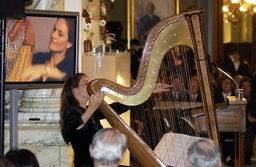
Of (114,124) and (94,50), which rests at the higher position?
(94,50)

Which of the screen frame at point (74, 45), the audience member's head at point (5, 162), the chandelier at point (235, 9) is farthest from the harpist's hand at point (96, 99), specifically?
the chandelier at point (235, 9)

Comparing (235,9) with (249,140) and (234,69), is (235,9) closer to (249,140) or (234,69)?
(234,69)

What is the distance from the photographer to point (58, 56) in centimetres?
561

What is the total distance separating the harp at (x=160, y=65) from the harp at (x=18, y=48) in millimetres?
1149

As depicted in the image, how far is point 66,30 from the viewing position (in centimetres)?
561

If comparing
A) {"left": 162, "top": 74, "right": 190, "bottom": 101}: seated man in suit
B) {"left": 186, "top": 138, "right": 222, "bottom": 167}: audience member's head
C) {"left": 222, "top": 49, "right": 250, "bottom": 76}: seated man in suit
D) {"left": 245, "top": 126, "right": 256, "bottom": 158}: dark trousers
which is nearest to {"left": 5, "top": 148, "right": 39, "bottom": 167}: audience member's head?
{"left": 186, "top": 138, "right": 222, "bottom": 167}: audience member's head

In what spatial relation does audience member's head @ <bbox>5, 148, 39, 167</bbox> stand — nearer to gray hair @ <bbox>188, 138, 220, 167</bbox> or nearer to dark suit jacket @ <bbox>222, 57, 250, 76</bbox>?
gray hair @ <bbox>188, 138, 220, 167</bbox>

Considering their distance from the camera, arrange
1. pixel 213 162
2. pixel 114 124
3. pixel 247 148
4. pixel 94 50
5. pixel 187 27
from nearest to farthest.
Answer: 1. pixel 213 162
2. pixel 187 27
3. pixel 114 124
4. pixel 94 50
5. pixel 247 148

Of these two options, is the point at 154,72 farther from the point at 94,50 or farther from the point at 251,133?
the point at 251,133

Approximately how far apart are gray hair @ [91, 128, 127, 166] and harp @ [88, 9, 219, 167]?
3.66 feet

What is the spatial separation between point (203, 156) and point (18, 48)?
2.65 metres

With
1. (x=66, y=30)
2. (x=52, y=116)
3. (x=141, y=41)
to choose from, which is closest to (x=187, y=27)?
(x=66, y=30)

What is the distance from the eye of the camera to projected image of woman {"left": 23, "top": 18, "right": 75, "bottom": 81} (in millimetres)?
5539

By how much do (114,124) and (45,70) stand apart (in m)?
1.26
